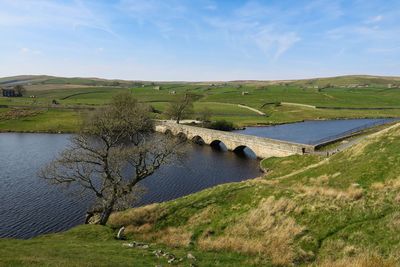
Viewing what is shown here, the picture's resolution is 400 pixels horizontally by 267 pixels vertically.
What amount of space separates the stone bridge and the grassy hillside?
28.1 meters

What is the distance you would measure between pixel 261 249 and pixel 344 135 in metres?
56.5

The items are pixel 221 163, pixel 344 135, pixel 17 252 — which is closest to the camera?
pixel 17 252

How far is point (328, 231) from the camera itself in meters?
22.4

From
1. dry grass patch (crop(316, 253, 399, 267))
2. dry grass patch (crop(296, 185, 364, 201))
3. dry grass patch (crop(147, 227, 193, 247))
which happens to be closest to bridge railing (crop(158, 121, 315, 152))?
dry grass patch (crop(296, 185, 364, 201))

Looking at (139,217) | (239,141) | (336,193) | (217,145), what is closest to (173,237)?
(139,217)

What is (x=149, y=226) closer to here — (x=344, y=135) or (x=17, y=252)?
(x=17, y=252)

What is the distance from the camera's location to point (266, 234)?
24.2 metres

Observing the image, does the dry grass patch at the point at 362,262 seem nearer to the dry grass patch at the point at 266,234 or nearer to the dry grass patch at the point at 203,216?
the dry grass patch at the point at 266,234

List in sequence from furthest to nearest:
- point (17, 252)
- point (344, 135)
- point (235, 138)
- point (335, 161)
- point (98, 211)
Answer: point (235, 138) → point (344, 135) → point (98, 211) → point (335, 161) → point (17, 252)

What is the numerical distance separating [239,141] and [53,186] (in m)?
44.1

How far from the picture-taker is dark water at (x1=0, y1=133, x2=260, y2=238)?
43.6 m

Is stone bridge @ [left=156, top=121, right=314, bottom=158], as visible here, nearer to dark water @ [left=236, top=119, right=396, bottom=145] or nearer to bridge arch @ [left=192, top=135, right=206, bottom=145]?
bridge arch @ [left=192, top=135, right=206, bottom=145]

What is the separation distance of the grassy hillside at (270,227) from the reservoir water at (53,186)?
11484 millimetres

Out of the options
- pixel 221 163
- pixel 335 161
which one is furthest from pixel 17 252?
pixel 221 163
